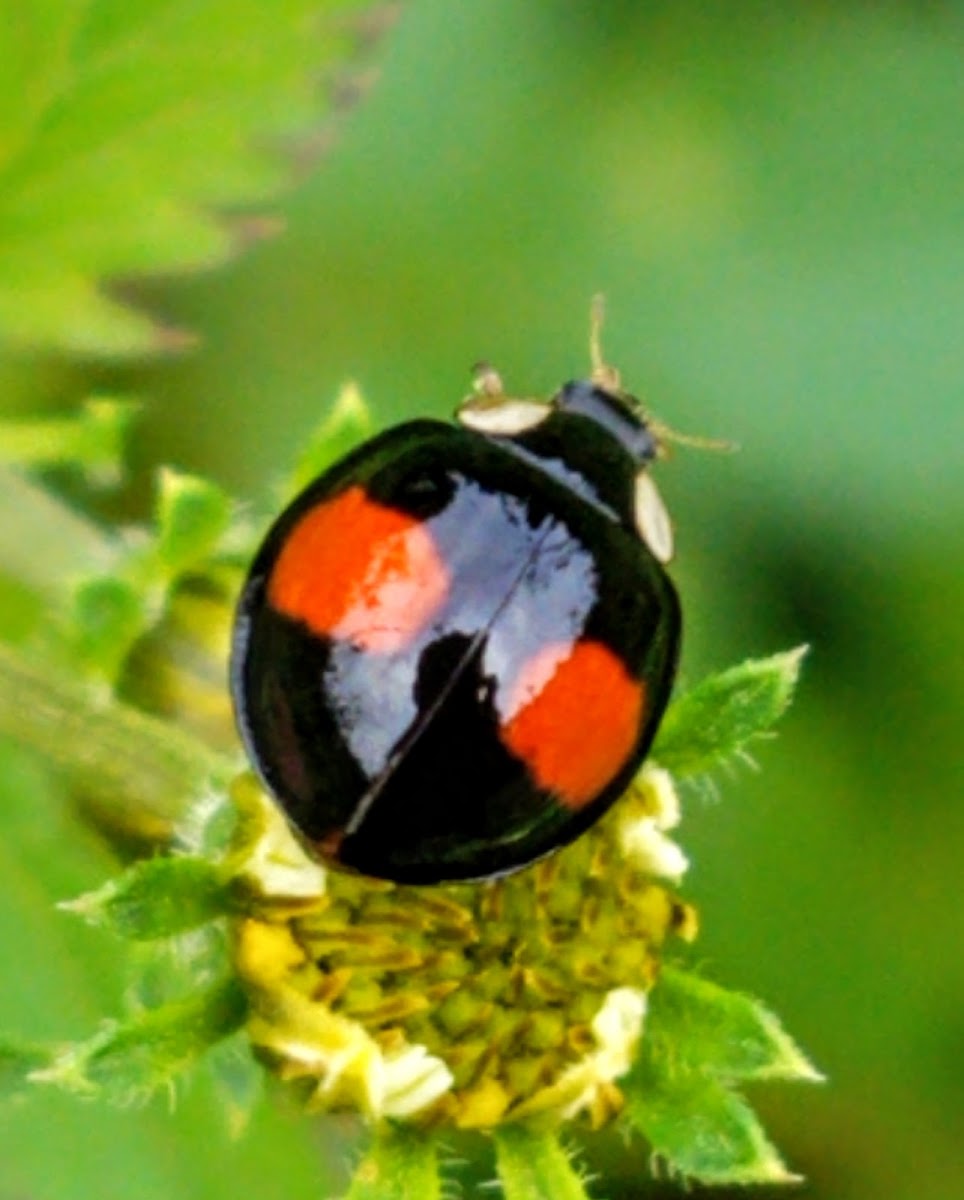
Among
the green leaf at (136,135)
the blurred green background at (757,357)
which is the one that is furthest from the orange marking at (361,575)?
the blurred green background at (757,357)

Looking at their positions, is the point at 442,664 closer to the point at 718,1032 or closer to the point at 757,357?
the point at 718,1032

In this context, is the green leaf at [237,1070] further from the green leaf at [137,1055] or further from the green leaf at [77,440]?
the green leaf at [77,440]

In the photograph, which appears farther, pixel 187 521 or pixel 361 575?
pixel 187 521

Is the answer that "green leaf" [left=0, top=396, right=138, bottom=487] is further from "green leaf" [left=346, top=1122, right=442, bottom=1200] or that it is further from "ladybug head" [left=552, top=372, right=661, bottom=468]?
"green leaf" [left=346, top=1122, right=442, bottom=1200]

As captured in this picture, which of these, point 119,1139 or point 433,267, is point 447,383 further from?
point 119,1139

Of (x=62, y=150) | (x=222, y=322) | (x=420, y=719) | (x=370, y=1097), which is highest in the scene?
(x=222, y=322)

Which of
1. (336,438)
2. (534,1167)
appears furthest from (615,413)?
(534,1167)

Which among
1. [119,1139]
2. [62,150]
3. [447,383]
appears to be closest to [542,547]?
[119,1139]
